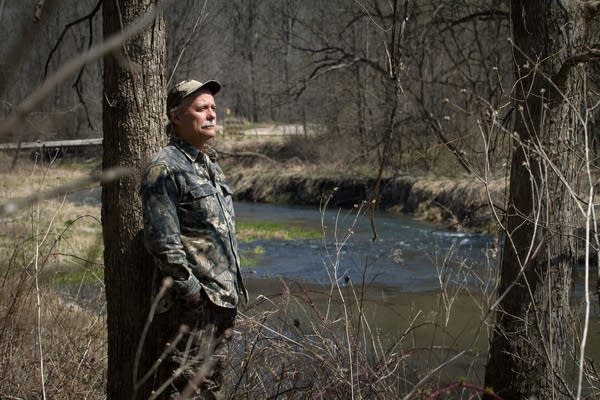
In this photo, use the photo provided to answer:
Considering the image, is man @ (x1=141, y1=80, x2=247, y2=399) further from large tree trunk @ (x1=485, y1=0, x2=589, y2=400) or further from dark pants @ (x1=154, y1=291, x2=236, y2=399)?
large tree trunk @ (x1=485, y1=0, x2=589, y2=400)

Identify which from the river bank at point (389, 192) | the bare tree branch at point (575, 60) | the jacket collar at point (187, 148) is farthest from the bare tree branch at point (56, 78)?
the river bank at point (389, 192)

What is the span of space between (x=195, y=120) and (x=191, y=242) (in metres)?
0.58

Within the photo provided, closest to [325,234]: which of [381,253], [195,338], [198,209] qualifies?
[198,209]

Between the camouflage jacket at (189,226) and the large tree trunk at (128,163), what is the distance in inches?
4.9

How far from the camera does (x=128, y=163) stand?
11.9ft

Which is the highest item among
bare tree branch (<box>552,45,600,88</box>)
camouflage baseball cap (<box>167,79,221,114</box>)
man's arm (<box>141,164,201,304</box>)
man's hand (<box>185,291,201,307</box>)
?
bare tree branch (<box>552,45,600,88</box>)

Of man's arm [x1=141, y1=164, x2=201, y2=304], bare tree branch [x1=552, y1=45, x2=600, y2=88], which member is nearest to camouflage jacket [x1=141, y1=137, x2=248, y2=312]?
man's arm [x1=141, y1=164, x2=201, y2=304]

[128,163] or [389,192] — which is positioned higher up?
[128,163]

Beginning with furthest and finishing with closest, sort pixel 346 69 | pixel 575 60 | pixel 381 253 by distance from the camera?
pixel 346 69 < pixel 381 253 < pixel 575 60

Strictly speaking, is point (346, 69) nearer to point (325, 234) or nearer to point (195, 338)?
point (325, 234)

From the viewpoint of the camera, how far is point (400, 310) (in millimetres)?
9820

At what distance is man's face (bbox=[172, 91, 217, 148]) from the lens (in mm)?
3711

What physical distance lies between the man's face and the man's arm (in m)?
0.28

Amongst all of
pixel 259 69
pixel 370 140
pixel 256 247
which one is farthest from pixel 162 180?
pixel 259 69
